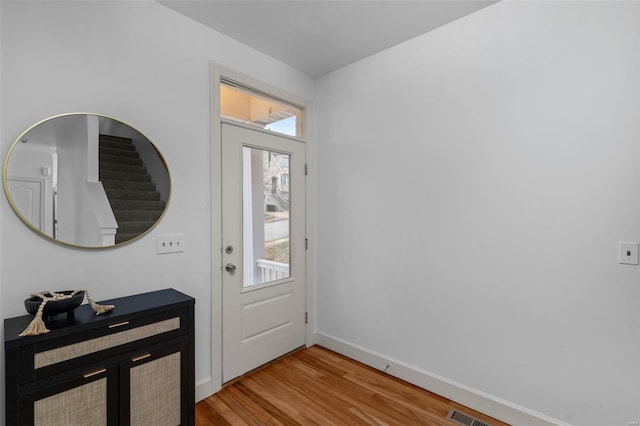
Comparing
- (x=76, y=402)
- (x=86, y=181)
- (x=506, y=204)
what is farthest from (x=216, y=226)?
(x=506, y=204)

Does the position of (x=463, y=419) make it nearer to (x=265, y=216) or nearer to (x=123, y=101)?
(x=265, y=216)

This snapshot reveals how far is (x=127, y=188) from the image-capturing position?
6.35 feet

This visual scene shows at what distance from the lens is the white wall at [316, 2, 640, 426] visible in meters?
1.69

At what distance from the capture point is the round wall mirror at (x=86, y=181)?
1.58 metres

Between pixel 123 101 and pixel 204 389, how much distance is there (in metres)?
2.04

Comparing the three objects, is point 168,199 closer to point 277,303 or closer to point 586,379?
point 277,303

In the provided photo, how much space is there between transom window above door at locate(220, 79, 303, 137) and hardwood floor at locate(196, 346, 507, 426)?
2109 millimetres

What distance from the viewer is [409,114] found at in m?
2.49

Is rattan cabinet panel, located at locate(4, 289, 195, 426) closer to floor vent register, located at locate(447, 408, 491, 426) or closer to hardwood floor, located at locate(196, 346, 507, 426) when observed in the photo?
hardwood floor, located at locate(196, 346, 507, 426)

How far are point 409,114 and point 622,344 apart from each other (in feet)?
6.33

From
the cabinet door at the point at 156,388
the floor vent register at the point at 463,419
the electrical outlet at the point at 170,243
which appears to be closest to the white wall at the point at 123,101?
the electrical outlet at the point at 170,243

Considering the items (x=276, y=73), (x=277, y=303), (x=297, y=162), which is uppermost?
(x=276, y=73)

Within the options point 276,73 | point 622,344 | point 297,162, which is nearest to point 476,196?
point 622,344

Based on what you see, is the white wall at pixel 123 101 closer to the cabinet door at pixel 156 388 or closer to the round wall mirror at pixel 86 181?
the round wall mirror at pixel 86 181
